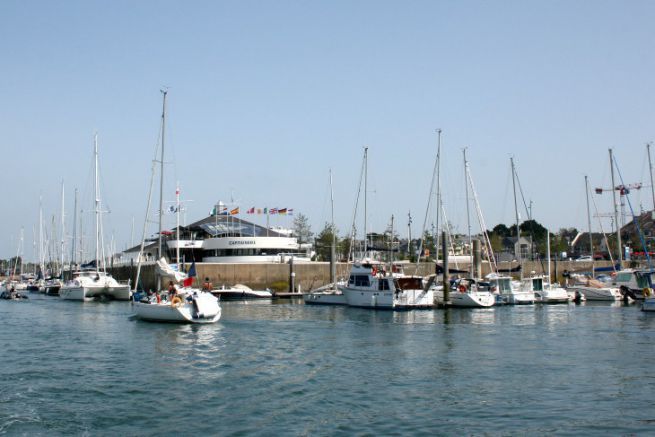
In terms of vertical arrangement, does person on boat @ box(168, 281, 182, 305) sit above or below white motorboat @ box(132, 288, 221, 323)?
above

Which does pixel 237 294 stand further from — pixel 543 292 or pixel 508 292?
pixel 543 292

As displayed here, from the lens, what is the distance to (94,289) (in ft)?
241

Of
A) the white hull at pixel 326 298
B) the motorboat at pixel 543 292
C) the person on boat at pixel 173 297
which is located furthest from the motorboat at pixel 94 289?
the motorboat at pixel 543 292

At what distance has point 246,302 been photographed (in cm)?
6806

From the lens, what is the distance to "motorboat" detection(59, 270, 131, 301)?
7331 cm

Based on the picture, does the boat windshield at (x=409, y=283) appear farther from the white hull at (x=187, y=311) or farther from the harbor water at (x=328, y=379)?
the white hull at (x=187, y=311)

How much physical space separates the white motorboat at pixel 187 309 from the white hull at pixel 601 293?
40165 millimetres

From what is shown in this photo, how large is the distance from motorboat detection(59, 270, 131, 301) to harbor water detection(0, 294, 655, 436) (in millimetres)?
29668

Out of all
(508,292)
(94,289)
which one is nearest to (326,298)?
(508,292)

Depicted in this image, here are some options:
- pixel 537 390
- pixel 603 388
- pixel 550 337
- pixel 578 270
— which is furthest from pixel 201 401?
pixel 578 270

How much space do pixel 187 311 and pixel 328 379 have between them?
58.1ft

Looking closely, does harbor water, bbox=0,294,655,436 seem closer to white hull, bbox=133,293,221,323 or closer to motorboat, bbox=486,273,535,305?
white hull, bbox=133,293,221,323

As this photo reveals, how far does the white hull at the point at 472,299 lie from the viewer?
56.6 metres

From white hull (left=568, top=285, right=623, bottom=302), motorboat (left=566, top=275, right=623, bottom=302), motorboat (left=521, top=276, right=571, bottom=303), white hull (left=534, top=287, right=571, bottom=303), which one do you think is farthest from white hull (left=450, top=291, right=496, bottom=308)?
white hull (left=568, top=285, right=623, bottom=302)
